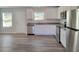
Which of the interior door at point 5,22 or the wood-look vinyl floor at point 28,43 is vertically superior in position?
the interior door at point 5,22

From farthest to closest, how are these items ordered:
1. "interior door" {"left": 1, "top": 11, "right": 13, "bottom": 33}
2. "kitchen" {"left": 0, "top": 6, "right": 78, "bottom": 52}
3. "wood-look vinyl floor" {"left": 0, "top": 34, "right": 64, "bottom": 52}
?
"wood-look vinyl floor" {"left": 0, "top": 34, "right": 64, "bottom": 52}, "interior door" {"left": 1, "top": 11, "right": 13, "bottom": 33}, "kitchen" {"left": 0, "top": 6, "right": 78, "bottom": 52}

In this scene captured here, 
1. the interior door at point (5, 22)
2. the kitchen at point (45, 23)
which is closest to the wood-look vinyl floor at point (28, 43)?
the kitchen at point (45, 23)

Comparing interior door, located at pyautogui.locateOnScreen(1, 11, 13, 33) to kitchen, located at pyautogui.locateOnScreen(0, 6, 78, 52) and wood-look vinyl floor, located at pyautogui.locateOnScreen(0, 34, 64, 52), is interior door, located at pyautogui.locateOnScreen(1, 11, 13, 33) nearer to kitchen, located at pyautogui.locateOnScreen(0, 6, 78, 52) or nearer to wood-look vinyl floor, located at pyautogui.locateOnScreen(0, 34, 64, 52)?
kitchen, located at pyautogui.locateOnScreen(0, 6, 78, 52)

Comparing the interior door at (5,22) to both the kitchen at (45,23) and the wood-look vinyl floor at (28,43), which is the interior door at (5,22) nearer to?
the kitchen at (45,23)

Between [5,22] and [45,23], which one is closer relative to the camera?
[5,22]

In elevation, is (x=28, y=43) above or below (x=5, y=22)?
below

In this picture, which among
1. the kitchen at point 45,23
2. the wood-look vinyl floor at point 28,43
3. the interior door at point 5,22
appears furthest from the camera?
the wood-look vinyl floor at point 28,43

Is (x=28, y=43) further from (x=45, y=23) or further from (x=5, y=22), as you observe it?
(x=5, y=22)

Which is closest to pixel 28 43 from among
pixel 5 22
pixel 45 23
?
pixel 45 23

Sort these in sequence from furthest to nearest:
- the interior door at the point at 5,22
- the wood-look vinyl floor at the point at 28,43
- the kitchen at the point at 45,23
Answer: the wood-look vinyl floor at the point at 28,43 → the interior door at the point at 5,22 → the kitchen at the point at 45,23

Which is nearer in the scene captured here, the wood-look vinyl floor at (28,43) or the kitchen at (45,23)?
the kitchen at (45,23)

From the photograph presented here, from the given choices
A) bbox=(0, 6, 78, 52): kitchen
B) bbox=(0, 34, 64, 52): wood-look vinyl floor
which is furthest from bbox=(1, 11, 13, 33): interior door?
bbox=(0, 34, 64, 52): wood-look vinyl floor
